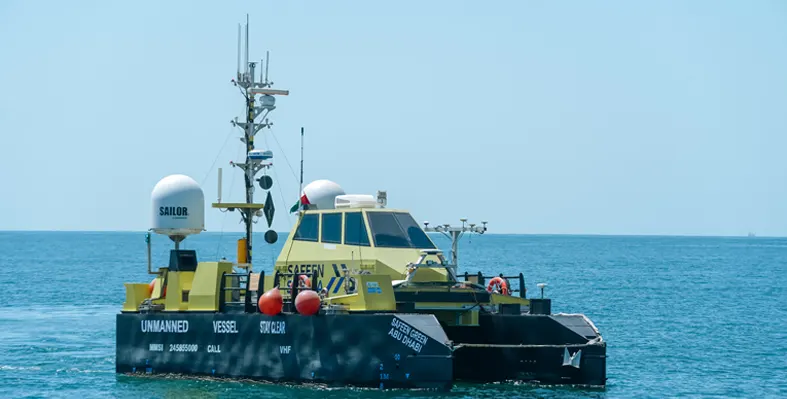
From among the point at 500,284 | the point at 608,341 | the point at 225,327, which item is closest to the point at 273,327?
the point at 225,327

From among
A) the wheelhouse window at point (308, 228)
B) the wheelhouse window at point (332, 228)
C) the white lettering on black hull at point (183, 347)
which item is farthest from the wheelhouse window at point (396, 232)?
the white lettering on black hull at point (183, 347)

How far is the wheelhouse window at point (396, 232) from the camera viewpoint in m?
26.9

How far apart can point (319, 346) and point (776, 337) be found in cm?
2230

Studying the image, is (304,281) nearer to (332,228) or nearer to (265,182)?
(332,228)

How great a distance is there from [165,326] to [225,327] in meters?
2.04

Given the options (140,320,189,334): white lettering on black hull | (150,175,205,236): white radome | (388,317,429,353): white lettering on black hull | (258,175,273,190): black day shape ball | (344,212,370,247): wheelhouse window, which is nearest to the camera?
(388,317,429,353): white lettering on black hull

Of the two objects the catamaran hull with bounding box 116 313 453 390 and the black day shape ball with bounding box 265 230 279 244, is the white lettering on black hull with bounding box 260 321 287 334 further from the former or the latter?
the black day shape ball with bounding box 265 230 279 244

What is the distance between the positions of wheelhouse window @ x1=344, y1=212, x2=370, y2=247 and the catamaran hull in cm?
262

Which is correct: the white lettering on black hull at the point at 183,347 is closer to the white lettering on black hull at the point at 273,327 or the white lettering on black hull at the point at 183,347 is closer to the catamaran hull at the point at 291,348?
the catamaran hull at the point at 291,348

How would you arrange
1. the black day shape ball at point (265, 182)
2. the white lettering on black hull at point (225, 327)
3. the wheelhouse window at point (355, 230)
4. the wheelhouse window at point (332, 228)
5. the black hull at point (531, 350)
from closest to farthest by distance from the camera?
1. the black hull at point (531, 350)
2. the white lettering on black hull at point (225, 327)
3. the wheelhouse window at point (355, 230)
4. the wheelhouse window at point (332, 228)
5. the black day shape ball at point (265, 182)

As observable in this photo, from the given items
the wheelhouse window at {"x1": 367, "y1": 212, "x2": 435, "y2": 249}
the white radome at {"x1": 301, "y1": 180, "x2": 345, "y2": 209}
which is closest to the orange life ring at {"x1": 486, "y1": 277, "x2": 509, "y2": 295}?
the wheelhouse window at {"x1": 367, "y1": 212, "x2": 435, "y2": 249}

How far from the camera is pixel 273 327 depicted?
25734 millimetres

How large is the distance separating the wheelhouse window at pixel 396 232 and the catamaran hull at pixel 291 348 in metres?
2.93

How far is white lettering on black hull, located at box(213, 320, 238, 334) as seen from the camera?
26550 mm
